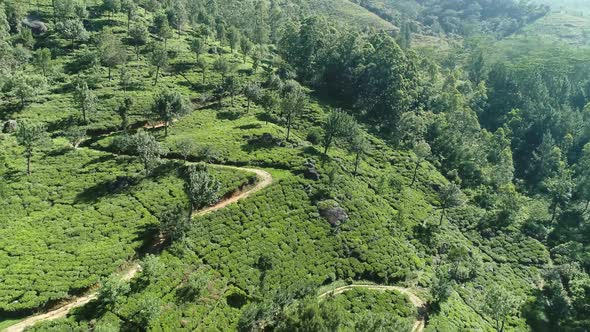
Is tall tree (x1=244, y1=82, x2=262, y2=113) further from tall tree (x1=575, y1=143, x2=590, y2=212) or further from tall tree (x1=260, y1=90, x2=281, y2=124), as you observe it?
tall tree (x1=575, y1=143, x2=590, y2=212)

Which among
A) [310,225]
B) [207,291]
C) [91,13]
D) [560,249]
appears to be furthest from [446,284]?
[91,13]

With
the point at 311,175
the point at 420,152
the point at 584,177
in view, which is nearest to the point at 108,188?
the point at 311,175

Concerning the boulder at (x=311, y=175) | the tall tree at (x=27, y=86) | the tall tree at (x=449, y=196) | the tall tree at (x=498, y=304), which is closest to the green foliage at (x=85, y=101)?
the tall tree at (x=27, y=86)

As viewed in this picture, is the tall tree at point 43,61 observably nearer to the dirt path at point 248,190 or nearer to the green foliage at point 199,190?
the dirt path at point 248,190

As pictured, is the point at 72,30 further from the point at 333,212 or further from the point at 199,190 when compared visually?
the point at 333,212

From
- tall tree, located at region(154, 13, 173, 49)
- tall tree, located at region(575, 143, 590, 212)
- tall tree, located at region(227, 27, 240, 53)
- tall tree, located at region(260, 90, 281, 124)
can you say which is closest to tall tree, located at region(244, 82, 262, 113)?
tall tree, located at region(260, 90, 281, 124)

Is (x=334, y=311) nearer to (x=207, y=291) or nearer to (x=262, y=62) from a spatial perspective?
(x=207, y=291)
